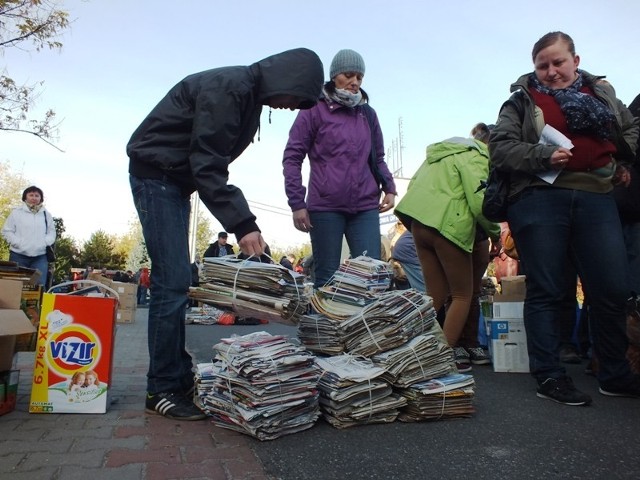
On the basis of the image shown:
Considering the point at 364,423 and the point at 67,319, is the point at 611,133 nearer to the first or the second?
the point at 364,423

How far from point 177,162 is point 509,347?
2.75m

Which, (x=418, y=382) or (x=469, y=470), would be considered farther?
(x=418, y=382)

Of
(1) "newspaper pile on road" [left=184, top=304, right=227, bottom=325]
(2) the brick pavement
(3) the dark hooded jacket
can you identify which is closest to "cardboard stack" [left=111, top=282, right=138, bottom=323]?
(1) "newspaper pile on road" [left=184, top=304, right=227, bottom=325]

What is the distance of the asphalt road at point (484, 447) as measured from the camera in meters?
1.97

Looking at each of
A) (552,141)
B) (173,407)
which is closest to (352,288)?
(173,407)

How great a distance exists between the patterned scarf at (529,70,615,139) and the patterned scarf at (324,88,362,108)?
1.39 metres

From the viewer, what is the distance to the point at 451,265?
396 cm

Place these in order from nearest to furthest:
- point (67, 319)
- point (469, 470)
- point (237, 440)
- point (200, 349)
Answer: point (469, 470) → point (237, 440) → point (67, 319) → point (200, 349)

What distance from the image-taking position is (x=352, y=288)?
10.4 feet

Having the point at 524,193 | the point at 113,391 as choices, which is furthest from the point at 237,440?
the point at 524,193

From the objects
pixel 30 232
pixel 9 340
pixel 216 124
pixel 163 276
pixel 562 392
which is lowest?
pixel 562 392

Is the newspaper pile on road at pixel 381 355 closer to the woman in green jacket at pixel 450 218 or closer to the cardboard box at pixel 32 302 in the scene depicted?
the woman in green jacket at pixel 450 218

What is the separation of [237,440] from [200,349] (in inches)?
129

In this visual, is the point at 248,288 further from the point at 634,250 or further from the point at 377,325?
the point at 634,250
